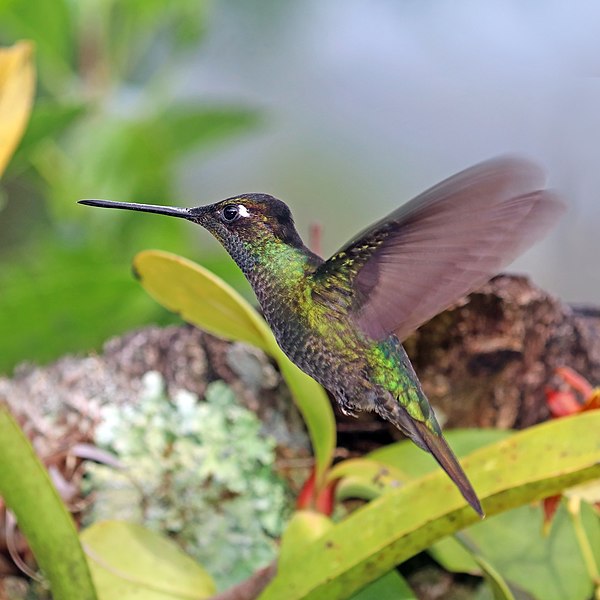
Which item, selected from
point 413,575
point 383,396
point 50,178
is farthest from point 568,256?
point 383,396

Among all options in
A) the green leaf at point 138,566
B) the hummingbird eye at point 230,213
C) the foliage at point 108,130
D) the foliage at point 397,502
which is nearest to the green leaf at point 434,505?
the foliage at point 397,502

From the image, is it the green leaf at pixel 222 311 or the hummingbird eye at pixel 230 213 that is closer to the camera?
the hummingbird eye at pixel 230 213

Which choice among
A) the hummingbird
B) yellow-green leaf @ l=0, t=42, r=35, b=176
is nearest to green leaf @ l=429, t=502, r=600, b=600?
the hummingbird

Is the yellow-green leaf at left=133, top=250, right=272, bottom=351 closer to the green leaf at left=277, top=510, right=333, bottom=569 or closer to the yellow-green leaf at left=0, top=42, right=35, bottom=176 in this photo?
the green leaf at left=277, top=510, right=333, bottom=569

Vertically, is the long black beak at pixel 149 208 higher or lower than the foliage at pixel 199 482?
higher

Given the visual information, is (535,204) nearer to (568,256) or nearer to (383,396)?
(383,396)

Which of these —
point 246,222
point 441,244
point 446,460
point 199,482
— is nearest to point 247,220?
point 246,222

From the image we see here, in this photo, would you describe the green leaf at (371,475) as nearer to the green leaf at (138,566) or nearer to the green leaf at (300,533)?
the green leaf at (300,533)
